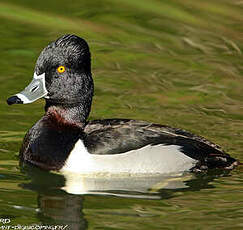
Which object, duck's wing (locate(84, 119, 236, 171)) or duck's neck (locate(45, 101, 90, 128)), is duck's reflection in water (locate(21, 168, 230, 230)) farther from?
duck's neck (locate(45, 101, 90, 128))

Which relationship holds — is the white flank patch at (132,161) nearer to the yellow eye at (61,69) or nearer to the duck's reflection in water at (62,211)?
the duck's reflection in water at (62,211)

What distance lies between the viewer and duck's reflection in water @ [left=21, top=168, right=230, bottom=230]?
853 cm

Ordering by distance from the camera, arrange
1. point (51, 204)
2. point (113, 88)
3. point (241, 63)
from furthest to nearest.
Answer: point (241, 63), point (113, 88), point (51, 204)

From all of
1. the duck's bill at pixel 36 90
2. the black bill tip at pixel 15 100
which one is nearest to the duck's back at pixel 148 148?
the duck's bill at pixel 36 90

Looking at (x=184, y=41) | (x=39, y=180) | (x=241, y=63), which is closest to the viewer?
(x=39, y=180)

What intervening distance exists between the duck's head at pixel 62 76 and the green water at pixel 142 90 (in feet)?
2.80

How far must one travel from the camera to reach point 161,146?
371 inches

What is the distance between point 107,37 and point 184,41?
1.35 meters

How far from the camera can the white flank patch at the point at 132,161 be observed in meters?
9.28

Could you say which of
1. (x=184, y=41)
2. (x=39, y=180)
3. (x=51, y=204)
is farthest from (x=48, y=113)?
(x=184, y=41)

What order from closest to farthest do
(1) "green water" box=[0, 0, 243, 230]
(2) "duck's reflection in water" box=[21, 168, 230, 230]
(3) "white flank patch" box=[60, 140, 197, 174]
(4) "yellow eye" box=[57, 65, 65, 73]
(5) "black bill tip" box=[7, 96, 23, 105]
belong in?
(1) "green water" box=[0, 0, 243, 230] → (2) "duck's reflection in water" box=[21, 168, 230, 230] → (3) "white flank patch" box=[60, 140, 197, 174] → (5) "black bill tip" box=[7, 96, 23, 105] → (4) "yellow eye" box=[57, 65, 65, 73]

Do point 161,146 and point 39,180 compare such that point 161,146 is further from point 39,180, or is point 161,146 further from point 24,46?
point 24,46

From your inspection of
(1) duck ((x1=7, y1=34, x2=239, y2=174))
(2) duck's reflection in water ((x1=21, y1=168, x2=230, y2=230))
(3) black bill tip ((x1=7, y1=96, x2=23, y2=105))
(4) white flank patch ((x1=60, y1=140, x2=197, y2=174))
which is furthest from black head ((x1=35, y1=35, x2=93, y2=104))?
(2) duck's reflection in water ((x1=21, y1=168, x2=230, y2=230))

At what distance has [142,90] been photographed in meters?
12.2
